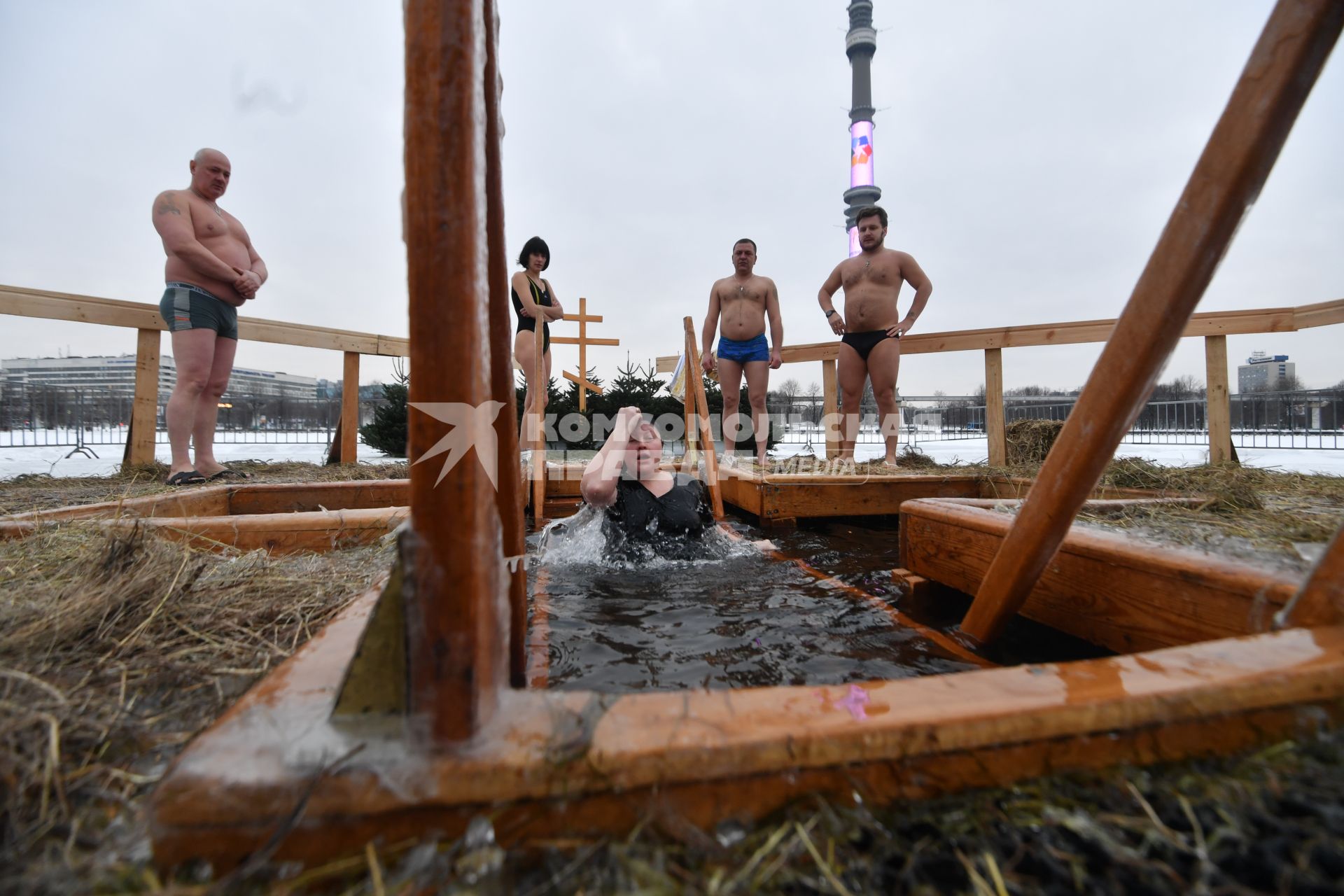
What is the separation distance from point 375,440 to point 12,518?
26.1 ft

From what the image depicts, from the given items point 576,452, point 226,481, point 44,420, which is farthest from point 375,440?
point 226,481

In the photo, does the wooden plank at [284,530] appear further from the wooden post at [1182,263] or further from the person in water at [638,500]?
the wooden post at [1182,263]

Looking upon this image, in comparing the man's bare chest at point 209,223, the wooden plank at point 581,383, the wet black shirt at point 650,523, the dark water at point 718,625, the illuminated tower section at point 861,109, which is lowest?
the dark water at point 718,625

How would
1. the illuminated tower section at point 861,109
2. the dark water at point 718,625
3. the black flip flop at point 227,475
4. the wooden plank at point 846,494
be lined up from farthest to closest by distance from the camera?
the illuminated tower section at point 861,109
the wooden plank at point 846,494
the black flip flop at point 227,475
the dark water at point 718,625

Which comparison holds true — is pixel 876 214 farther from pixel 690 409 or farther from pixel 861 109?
pixel 861 109

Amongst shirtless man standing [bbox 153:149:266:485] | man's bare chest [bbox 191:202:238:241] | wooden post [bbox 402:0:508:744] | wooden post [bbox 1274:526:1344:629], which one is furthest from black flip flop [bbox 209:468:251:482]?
wooden post [bbox 1274:526:1344:629]

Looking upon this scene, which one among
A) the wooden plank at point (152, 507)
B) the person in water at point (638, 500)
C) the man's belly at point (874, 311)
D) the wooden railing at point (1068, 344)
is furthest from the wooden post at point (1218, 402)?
the wooden plank at point (152, 507)

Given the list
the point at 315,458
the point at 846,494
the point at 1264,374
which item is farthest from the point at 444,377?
the point at 1264,374

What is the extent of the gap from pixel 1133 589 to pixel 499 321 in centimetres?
165

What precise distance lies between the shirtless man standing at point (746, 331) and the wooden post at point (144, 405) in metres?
4.73

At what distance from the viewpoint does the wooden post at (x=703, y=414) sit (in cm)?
444

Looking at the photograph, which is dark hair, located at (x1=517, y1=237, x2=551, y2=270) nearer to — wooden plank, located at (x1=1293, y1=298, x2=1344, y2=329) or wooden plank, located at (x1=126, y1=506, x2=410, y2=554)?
wooden plank, located at (x1=126, y1=506, x2=410, y2=554)

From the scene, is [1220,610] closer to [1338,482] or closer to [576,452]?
[1338,482]

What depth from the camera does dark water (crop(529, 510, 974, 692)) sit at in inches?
64.6
